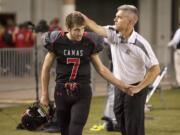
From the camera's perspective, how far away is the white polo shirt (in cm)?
739

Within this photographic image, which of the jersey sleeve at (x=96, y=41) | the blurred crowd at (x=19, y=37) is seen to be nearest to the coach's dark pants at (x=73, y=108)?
the jersey sleeve at (x=96, y=41)

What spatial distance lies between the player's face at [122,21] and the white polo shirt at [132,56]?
4.1 inches

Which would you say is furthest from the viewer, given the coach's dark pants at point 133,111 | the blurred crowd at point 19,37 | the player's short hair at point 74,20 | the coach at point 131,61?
the blurred crowd at point 19,37

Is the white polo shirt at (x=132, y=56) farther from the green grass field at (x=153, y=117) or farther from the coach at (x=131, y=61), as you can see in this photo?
the green grass field at (x=153, y=117)

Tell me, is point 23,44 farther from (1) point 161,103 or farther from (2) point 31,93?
(1) point 161,103

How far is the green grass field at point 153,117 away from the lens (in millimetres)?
11002

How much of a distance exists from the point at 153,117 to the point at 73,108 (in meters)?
5.59

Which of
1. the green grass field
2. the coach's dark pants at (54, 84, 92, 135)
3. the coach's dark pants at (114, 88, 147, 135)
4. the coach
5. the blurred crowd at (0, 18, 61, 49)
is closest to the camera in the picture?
the coach's dark pants at (54, 84, 92, 135)

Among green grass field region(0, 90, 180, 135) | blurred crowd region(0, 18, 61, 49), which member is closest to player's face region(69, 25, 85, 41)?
green grass field region(0, 90, 180, 135)

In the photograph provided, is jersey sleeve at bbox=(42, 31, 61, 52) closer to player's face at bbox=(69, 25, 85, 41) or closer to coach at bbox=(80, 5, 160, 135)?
player's face at bbox=(69, 25, 85, 41)

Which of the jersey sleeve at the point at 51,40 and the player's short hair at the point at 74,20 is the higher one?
the player's short hair at the point at 74,20

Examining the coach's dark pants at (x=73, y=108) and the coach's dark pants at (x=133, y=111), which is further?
the coach's dark pants at (x=133, y=111)

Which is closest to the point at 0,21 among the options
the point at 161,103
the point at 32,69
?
the point at 32,69

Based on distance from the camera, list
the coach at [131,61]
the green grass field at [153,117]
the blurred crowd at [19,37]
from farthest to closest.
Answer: the blurred crowd at [19,37]
the green grass field at [153,117]
the coach at [131,61]
